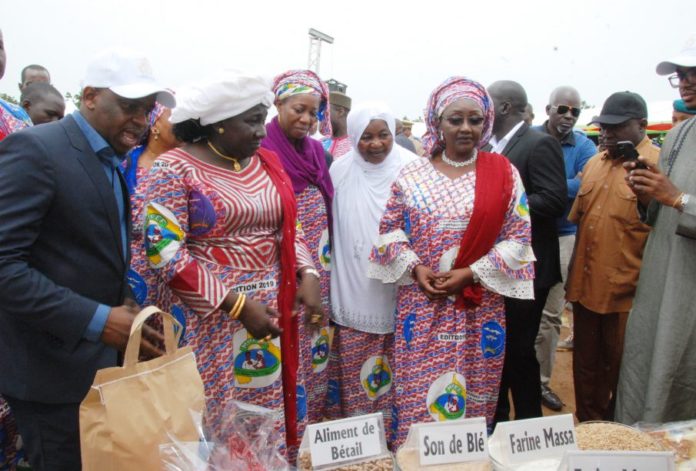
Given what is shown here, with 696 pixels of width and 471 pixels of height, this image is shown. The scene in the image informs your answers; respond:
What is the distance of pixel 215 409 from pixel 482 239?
5.08ft

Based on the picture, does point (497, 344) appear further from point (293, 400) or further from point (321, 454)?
point (321, 454)

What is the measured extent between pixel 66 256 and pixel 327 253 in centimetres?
175

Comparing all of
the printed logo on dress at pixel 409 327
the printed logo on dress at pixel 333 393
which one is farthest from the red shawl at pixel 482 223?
the printed logo on dress at pixel 333 393

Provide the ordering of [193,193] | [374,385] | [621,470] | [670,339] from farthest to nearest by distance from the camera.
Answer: [374,385] < [670,339] < [193,193] < [621,470]

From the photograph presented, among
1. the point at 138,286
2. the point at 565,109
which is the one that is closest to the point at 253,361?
the point at 138,286

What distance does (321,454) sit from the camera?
164 cm

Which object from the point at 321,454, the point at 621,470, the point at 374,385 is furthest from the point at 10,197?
the point at 374,385

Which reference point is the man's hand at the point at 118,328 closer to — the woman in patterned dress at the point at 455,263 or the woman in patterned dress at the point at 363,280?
the woman in patterned dress at the point at 455,263

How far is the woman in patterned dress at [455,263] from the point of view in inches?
107

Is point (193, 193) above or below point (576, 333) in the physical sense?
above

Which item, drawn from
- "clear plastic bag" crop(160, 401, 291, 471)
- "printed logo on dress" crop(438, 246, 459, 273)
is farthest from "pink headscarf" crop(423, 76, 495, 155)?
"clear plastic bag" crop(160, 401, 291, 471)

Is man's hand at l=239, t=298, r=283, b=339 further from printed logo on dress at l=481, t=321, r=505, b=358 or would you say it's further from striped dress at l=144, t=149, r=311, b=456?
printed logo on dress at l=481, t=321, r=505, b=358

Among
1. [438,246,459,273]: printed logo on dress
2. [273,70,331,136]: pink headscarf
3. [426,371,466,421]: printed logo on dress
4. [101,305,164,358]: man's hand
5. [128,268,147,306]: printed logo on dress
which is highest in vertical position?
[273,70,331,136]: pink headscarf

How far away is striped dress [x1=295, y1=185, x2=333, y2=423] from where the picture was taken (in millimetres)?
3190
